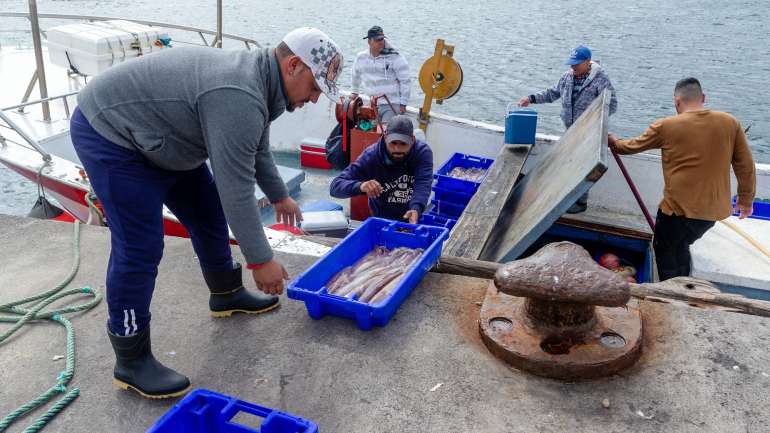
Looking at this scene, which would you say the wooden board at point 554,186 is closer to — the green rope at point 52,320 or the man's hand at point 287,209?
the man's hand at point 287,209

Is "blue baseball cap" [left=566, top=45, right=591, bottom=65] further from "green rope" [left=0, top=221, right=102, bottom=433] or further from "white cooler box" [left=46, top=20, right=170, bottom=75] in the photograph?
"green rope" [left=0, top=221, right=102, bottom=433]

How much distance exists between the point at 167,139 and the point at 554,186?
295 cm

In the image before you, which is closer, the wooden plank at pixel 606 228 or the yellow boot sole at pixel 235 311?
the yellow boot sole at pixel 235 311

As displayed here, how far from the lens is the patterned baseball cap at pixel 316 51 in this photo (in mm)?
2363

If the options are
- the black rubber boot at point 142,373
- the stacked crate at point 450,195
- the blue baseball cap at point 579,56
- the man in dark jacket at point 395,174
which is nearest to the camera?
the black rubber boot at point 142,373

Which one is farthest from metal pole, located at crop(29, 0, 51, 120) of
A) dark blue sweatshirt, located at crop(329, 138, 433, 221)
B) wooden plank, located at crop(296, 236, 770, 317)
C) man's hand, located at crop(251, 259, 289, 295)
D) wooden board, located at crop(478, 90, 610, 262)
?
wooden plank, located at crop(296, 236, 770, 317)

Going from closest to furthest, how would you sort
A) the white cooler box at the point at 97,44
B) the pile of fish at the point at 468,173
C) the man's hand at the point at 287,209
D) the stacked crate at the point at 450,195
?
1. the man's hand at the point at 287,209
2. the stacked crate at the point at 450,195
3. the pile of fish at the point at 468,173
4. the white cooler box at the point at 97,44

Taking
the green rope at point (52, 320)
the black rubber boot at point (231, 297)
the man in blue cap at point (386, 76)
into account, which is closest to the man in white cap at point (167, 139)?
the green rope at point (52, 320)

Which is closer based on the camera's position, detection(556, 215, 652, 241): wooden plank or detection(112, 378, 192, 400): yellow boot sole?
detection(112, 378, 192, 400): yellow boot sole

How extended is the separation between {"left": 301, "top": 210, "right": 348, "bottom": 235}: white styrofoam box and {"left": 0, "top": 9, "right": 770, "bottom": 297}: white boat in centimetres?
122

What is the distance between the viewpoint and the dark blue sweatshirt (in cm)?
493

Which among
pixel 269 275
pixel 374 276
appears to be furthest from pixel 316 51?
pixel 374 276

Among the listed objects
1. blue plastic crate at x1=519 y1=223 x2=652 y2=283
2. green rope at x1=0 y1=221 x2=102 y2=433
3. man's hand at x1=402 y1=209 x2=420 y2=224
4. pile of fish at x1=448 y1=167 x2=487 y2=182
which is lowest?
blue plastic crate at x1=519 y1=223 x2=652 y2=283

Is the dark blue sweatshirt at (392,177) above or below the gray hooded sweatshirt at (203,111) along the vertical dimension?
below
